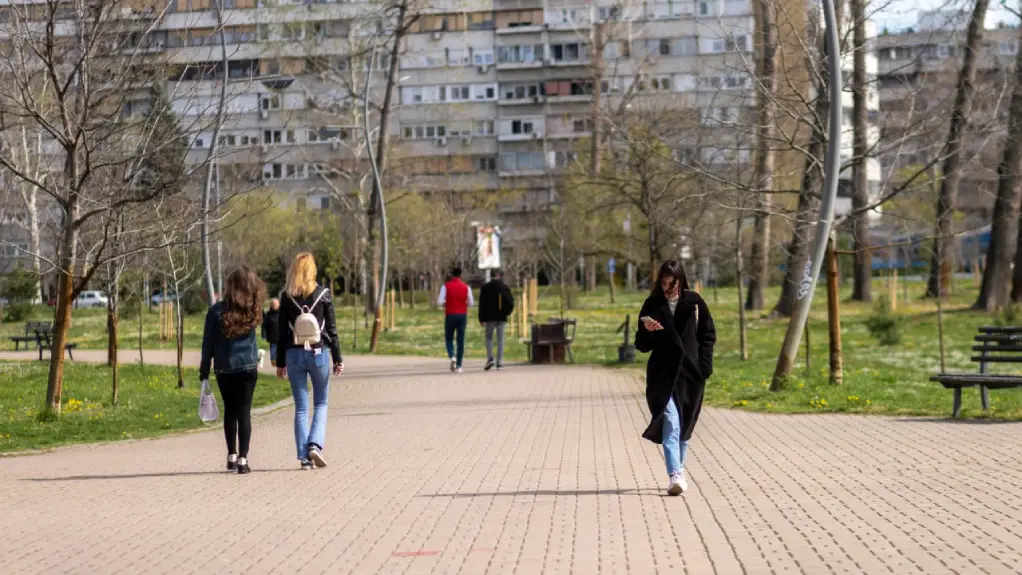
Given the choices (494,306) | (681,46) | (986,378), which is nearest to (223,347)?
(986,378)

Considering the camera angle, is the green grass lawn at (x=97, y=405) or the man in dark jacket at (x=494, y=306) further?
the man in dark jacket at (x=494, y=306)

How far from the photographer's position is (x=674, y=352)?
11.5 metres

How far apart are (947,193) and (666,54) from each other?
54.2 metres

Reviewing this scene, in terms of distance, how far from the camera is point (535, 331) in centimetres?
3166

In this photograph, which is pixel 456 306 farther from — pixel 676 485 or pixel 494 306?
pixel 676 485

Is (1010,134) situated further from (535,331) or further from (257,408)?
(257,408)

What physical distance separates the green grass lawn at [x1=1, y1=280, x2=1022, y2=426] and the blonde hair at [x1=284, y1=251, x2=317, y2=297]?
7436 mm

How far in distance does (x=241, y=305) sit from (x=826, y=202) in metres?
9.89

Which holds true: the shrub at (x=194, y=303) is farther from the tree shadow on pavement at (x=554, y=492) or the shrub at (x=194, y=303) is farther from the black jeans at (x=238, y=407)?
the tree shadow on pavement at (x=554, y=492)

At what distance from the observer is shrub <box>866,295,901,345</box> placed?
Answer: 1259 inches

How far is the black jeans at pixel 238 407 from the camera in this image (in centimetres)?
1322

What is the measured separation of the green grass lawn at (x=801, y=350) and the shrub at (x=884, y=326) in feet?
0.87

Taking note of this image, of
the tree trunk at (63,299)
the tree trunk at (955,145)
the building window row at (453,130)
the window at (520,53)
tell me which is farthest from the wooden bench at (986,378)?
the window at (520,53)

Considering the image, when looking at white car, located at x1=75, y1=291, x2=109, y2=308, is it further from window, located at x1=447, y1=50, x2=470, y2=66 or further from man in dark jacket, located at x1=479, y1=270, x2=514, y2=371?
man in dark jacket, located at x1=479, y1=270, x2=514, y2=371
